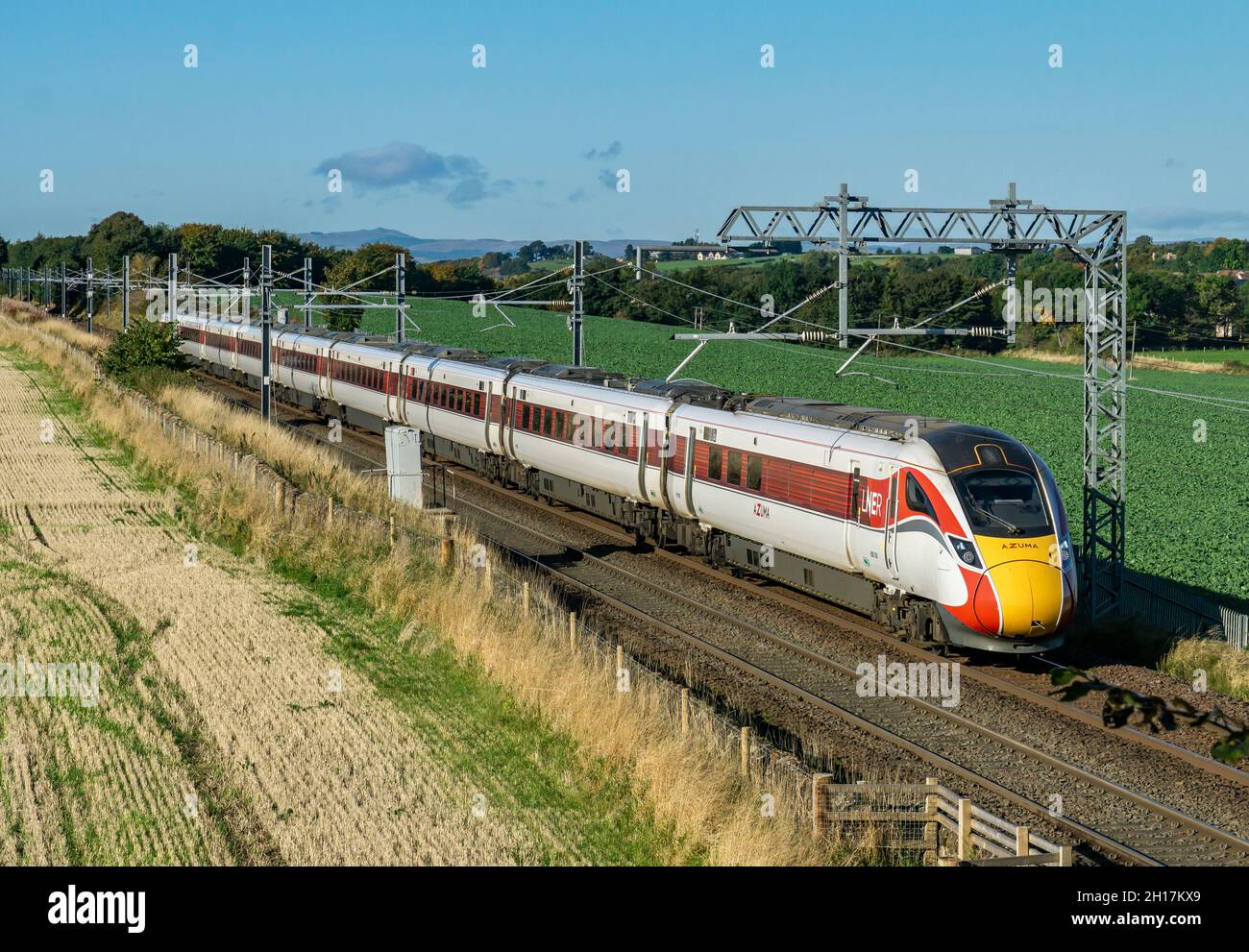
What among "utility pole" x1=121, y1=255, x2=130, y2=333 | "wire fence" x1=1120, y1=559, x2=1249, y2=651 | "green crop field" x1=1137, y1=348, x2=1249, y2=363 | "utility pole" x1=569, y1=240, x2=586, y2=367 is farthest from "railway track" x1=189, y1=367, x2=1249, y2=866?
"green crop field" x1=1137, y1=348, x2=1249, y2=363

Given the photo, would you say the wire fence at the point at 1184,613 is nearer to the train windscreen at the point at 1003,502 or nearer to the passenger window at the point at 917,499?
the train windscreen at the point at 1003,502

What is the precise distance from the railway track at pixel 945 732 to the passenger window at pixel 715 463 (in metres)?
1.92

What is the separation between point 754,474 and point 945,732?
7.05 m

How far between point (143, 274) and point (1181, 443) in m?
73.1

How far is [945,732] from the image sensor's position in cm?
1634

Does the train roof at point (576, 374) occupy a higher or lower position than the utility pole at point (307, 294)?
lower

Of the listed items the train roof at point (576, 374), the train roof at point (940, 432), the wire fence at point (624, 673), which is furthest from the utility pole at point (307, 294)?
the train roof at point (940, 432)

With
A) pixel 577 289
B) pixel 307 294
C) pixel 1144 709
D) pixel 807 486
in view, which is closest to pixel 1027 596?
pixel 807 486

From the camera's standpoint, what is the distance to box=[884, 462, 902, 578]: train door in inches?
741

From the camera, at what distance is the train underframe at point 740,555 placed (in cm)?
1873

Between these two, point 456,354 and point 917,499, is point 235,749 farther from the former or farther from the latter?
point 456,354

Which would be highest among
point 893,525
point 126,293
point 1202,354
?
point 126,293
